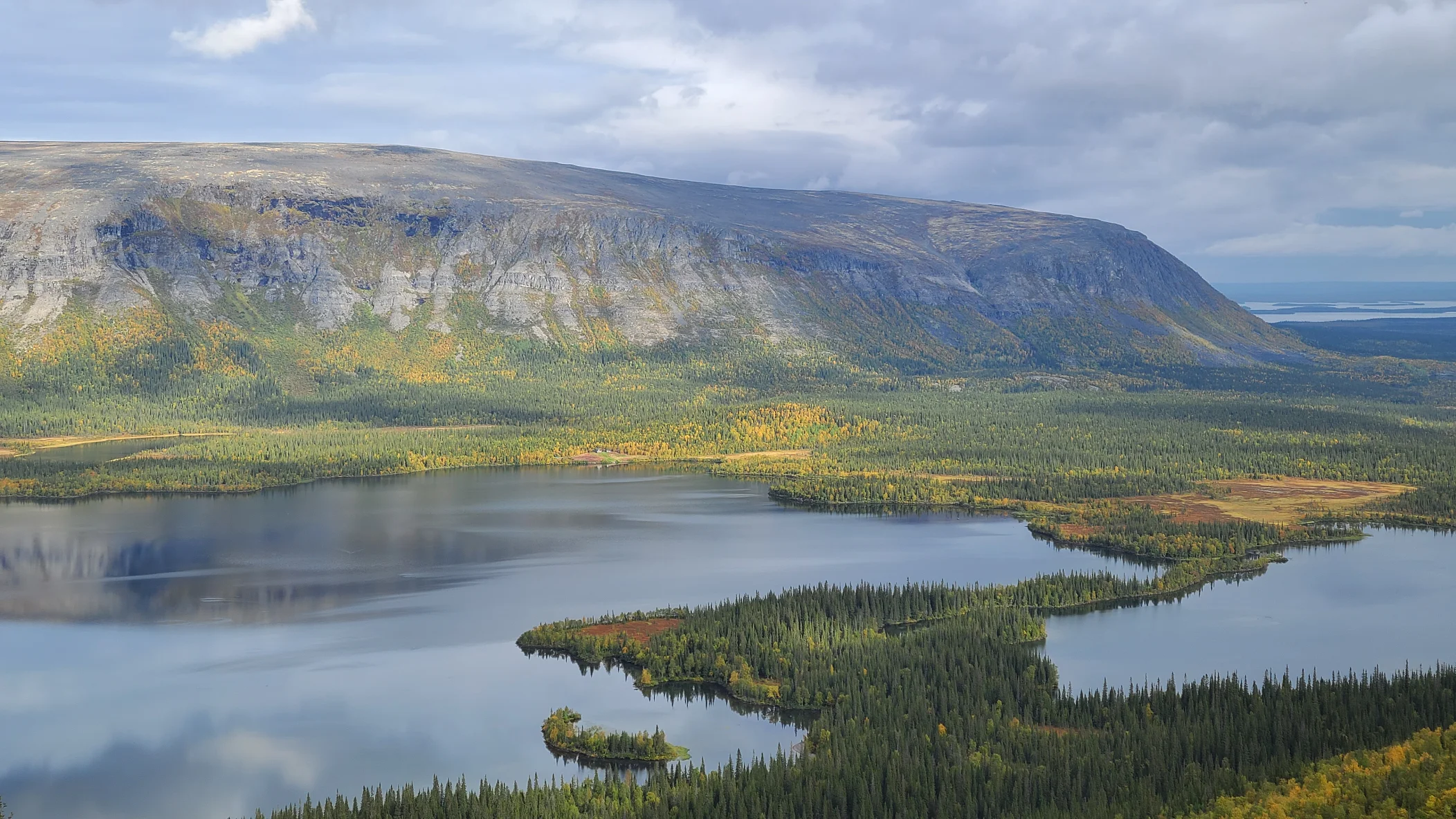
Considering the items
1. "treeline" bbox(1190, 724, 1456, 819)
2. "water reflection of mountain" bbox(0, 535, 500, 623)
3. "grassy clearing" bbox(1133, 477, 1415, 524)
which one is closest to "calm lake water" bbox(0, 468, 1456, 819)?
"water reflection of mountain" bbox(0, 535, 500, 623)

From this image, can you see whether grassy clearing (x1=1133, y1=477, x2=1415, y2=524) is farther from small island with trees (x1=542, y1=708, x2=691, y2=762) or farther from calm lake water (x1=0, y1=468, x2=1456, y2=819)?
small island with trees (x1=542, y1=708, x2=691, y2=762)

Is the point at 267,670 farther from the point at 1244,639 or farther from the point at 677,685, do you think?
the point at 1244,639

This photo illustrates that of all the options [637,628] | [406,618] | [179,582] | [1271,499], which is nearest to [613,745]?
[637,628]

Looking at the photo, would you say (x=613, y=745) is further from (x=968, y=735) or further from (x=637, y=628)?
(x=637, y=628)

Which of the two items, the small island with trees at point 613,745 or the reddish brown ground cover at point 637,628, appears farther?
the reddish brown ground cover at point 637,628

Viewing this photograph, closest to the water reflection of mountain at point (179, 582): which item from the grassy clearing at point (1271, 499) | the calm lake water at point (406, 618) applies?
the calm lake water at point (406, 618)

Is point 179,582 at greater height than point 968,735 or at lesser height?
lesser

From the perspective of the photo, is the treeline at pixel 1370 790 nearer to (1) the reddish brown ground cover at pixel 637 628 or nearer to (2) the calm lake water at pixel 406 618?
(2) the calm lake water at pixel 406 618
